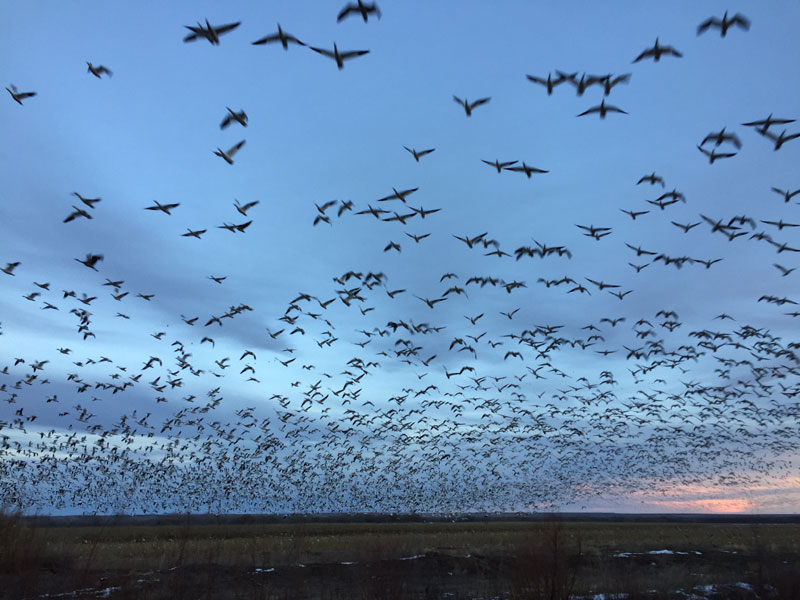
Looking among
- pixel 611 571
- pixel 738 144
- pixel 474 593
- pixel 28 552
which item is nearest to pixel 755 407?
pixel 611 571

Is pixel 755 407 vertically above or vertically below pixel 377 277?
below

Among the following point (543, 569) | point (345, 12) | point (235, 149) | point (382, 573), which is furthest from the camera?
point (382, 573)

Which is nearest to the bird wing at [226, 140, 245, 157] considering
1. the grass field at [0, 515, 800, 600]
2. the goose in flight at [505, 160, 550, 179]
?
the goose in flight at [505, 160, 550, 179]

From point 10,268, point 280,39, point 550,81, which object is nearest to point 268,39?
point 280,39

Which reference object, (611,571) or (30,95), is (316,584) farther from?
(30,95)

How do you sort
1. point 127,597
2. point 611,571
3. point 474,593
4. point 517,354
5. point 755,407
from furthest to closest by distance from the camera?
point 755,407 < point 517,354 < point 611,571 < point 474,593 < point 127,597

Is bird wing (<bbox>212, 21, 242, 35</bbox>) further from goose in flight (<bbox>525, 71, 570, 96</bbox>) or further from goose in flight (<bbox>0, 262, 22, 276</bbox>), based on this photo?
goose in flight (<bbox>0, 262, 22, 276</bbox>)

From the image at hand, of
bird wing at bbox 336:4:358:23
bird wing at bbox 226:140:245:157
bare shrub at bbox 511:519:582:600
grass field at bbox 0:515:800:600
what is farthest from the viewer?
grass field at bbox 0:515:800:600

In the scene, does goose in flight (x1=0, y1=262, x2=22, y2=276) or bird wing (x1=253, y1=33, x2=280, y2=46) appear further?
goose in flight (x1=0, y1=262, x2=22, y2=276)

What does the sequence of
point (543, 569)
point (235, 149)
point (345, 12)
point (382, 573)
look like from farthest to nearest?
point (382, 573)
point (543, 569)
point (235, 149)
point (345, 12)

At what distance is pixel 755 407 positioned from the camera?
4328cm

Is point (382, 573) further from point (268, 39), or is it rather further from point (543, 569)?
point (268, 39)

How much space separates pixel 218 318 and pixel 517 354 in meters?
17.8

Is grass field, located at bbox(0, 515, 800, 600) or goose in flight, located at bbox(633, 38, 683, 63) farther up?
goose in flight, located at bbox(633, 38, 683, 63)
